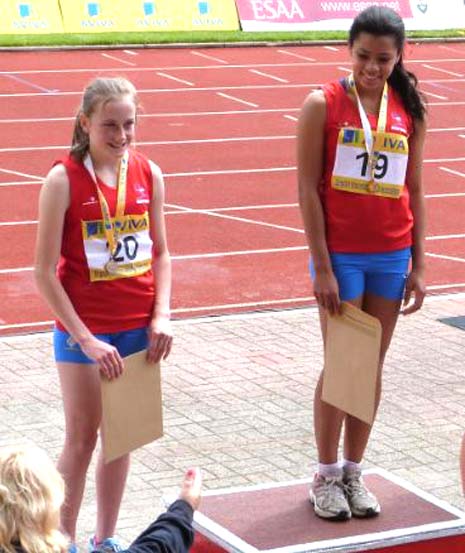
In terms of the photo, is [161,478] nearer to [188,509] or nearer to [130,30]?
[188,509]

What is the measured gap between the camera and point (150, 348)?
19.2 ft

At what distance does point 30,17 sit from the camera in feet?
87.4

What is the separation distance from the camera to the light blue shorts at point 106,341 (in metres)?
5.80

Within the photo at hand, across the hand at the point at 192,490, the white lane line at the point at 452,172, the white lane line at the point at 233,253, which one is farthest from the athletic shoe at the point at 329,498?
the white lane line at the point at 452,172

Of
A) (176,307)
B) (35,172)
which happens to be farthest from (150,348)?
(35,172)

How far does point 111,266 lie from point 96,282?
8 cm

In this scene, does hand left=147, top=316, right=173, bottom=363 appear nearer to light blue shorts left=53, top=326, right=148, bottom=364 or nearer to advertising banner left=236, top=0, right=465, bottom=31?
light blue shorts left=53, top=326, right=148, bottom=364

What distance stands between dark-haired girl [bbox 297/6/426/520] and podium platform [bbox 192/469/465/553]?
0.11 meters

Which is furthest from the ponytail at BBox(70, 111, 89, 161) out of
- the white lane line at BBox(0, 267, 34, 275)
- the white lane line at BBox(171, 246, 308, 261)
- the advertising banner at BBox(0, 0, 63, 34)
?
the advertising banner at BBox(0, 0, 63, 34)

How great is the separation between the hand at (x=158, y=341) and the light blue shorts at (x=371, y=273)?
63cm

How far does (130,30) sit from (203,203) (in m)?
13.0

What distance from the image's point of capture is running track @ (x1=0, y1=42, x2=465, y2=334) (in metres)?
12.2

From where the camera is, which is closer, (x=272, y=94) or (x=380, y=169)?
(x=380, y=169)

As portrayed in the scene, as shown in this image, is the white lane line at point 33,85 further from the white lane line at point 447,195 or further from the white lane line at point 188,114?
the white lane line at point 447,195
